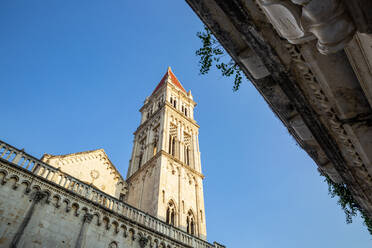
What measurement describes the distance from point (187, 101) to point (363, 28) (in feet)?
99.3

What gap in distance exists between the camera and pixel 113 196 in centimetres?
1920

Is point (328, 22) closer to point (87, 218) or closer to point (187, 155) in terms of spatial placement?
point (87, 218)

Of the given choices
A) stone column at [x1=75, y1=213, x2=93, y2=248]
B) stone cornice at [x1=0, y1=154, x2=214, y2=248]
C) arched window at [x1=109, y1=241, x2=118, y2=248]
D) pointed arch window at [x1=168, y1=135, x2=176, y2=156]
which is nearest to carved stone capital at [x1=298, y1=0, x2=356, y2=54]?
stone column at [x1=75, y1=213, x2=93, y2=248]

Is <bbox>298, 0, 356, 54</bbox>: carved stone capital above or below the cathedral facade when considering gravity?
below

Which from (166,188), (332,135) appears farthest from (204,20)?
(166,188)

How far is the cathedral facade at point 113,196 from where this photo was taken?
10664mm

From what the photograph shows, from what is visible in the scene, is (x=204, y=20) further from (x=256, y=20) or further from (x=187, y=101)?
(x=187, y=101)

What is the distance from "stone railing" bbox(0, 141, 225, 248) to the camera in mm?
11875

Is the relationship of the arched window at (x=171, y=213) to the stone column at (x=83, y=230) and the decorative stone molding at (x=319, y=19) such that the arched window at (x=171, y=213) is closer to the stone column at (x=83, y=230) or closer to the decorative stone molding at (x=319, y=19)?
the stone column at (x=83, y=230)

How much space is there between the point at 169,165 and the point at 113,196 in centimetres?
532

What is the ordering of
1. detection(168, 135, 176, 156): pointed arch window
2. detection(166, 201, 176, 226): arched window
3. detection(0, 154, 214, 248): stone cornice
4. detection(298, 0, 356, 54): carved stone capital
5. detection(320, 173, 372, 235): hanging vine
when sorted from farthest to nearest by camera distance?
detection(168, 135, 176, 156): pointed arch window, detection(166, 201, 176, 226): arched window, detection(0, 154, 214, 248): stone cornice, detection(320, 173, 372, 235): hanging vine, detection(298, 0, 356, 54): carved stone capital

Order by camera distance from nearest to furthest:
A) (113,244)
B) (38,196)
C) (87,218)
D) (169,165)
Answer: (38,196)
(87,218)
(113,244)
(169,165)

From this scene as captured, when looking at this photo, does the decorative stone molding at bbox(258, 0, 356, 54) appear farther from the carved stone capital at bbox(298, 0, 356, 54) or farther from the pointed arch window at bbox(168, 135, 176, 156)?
the pointed arch window at bbox(168, 135, 176, 156)

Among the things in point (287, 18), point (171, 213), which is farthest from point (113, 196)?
point (287, 18)
